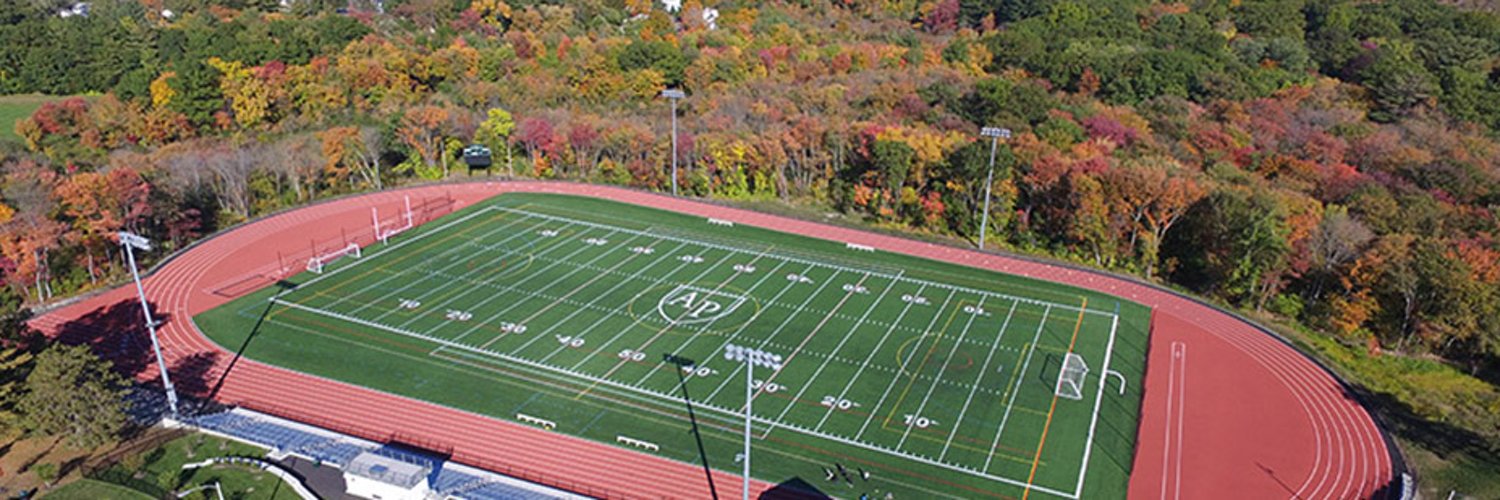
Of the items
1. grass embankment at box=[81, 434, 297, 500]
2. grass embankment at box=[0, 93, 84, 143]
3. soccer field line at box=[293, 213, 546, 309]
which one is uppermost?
grass embankment at box=[0, 93, 84, 143]

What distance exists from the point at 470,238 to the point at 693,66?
36315 mm

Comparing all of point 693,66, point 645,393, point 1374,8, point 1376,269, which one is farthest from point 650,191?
point 1374,8

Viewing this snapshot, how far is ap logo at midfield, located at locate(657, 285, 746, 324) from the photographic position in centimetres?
4516

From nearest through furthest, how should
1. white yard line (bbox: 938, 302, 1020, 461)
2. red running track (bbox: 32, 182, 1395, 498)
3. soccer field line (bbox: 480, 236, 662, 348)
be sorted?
red running track (bbox: 32, 182, 1395, 498), white yard line (bbox: 938, 302, 1020, 461), soccer field line (bbox: 480, 236, 662, 348)

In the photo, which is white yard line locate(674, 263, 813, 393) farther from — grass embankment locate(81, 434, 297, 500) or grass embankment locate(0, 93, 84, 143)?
grass embankment locate(0, 93, 84, 143)

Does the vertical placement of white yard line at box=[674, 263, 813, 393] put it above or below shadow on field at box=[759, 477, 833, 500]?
above

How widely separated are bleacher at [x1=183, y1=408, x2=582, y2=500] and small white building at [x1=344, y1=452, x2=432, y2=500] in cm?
78

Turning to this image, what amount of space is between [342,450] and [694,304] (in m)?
18.8

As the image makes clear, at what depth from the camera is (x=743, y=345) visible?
138ft

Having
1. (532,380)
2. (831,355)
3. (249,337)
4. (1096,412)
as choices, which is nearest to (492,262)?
(249,337)

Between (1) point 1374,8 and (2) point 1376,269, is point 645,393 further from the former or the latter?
(1) point 1374,8

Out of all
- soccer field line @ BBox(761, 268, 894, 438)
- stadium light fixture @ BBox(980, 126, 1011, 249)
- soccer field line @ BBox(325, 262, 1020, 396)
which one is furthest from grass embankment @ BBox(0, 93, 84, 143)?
stadium light fixture @ BBox(980, 126, 1011, 249)

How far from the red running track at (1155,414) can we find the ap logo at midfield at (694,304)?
11.9 meters

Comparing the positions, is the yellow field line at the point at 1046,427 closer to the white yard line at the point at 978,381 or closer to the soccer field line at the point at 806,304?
the soccer field line at the point at 806,304
